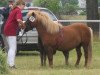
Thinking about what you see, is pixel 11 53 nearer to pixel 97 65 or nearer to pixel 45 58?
pixel 45 58

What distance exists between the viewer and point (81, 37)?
1524cm

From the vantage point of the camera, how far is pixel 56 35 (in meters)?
14.7

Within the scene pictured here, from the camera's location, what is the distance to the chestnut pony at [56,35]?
14.5 meters

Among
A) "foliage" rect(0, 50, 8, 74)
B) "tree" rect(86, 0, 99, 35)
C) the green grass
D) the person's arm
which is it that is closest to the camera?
"foliage" rect(0, 50, 8, 74)

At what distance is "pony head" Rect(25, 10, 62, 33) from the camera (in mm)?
14477

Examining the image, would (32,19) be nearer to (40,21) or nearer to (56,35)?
(40,21)

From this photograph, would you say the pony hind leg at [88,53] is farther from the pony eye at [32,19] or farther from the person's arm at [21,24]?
the person's arm at [21,24]

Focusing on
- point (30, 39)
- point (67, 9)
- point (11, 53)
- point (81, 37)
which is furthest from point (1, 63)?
point (67, 9)

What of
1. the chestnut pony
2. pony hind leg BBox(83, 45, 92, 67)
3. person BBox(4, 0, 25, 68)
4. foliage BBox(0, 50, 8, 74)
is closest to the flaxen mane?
the chestnut pony

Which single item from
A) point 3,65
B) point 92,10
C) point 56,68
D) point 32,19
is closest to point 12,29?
point 32,19

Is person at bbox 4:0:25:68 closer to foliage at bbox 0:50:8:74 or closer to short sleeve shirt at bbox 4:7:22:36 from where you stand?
short sleeve shirt at bbox 4:7:22:36

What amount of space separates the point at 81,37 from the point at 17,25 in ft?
6.84

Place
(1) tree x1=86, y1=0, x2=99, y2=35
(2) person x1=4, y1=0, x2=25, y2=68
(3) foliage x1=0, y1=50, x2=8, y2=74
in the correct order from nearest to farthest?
(3) foliage x1=0, y1=50, x2=8, y2=74 < (2) person x1=4, y1=0, x2=25, y2=68 < (1) tree x1=86, y1=0, x2=99, y2=35

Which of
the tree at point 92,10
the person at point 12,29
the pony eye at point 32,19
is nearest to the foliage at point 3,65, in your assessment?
the person at point 12,29
